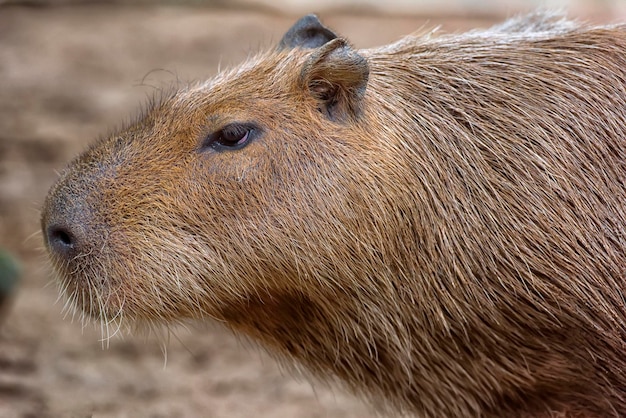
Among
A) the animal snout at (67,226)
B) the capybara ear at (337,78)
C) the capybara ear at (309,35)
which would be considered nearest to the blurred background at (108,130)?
the capybara ear at (309,35)

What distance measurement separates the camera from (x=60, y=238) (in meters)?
3.76

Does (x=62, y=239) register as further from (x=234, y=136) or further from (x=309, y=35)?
(x=309, y=35)

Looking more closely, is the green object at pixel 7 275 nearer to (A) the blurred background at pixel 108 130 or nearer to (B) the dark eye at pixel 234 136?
(A) the blurred background at pixel 108 130

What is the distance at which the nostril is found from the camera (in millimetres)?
3727

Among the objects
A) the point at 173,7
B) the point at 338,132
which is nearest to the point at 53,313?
the point at 338,132

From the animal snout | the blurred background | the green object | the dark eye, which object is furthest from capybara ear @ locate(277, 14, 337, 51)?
the green object

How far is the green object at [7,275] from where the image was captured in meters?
6.41

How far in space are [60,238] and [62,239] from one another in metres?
0.01

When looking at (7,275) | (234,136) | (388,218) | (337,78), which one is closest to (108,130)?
(234,136)

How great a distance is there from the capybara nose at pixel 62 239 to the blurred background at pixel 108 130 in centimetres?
131

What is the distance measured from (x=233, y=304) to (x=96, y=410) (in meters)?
2.09

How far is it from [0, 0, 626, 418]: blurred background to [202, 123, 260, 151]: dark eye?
1128 millimetres

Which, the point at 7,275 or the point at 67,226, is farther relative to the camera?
the point at 7,275

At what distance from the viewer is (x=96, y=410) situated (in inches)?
217
